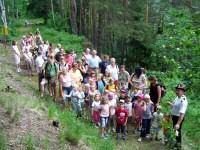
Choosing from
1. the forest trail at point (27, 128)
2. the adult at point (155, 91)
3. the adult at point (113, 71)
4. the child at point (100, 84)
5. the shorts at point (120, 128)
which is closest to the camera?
the forest trail at point (27, 128)

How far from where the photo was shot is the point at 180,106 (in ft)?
38.0

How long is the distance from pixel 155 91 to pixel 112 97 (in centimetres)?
139

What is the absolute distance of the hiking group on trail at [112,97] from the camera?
13406mm

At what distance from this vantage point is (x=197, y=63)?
8344 millimetres

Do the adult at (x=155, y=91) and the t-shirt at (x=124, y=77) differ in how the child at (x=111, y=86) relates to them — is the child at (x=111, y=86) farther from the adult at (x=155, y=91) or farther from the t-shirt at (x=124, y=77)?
the adult at (x=155, y=91)

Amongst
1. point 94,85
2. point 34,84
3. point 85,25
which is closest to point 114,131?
point 94,85

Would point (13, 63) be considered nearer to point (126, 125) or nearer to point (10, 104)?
point (126, 125)

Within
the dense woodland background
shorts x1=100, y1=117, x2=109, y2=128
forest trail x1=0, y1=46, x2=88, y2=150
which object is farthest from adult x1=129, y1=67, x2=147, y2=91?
the dense woodland background

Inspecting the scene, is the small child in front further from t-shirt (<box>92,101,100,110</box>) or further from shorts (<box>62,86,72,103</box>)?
shorts (<box>62,86,72,103</box>)

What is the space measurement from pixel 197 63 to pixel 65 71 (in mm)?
6991

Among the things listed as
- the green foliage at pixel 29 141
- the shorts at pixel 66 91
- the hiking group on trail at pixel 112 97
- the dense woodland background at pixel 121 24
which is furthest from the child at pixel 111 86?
the dense woodland background at pixel 121 24

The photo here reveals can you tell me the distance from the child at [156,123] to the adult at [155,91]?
0.33 metres

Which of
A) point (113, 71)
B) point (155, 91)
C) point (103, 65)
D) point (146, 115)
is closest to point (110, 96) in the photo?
point (146, 115)

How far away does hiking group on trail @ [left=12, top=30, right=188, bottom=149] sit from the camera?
13406 millimetres
